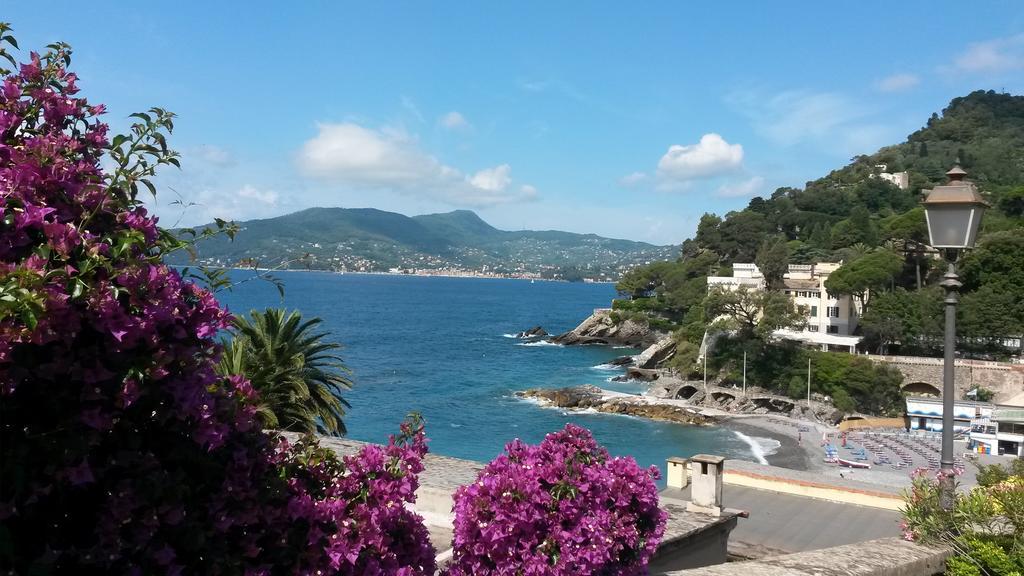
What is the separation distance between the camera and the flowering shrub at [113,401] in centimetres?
213

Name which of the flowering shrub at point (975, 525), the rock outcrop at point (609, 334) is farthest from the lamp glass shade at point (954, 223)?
the rock outcrop at point (609, 334)

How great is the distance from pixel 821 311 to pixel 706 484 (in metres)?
65.4

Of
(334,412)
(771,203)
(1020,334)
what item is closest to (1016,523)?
(334,412)

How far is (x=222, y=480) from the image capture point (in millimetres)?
2775

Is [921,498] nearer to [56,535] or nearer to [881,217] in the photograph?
[56,535]

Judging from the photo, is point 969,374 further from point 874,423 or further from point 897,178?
point 897,178

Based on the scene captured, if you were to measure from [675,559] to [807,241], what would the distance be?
106m

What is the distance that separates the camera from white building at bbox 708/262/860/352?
206ft

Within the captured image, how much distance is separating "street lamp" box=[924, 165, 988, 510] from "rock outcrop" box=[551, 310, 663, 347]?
295ft

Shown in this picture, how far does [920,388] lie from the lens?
54344 mm

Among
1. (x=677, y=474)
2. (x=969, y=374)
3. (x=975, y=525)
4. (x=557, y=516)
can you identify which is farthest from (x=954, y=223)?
(x=969, y=374)

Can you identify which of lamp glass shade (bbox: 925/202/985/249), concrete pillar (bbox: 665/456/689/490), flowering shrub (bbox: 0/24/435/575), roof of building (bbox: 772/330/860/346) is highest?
lamp glass shade (bbox: 925/202/985/249)

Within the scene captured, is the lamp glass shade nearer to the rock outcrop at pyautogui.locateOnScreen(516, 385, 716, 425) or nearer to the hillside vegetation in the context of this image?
the hillside vegetation

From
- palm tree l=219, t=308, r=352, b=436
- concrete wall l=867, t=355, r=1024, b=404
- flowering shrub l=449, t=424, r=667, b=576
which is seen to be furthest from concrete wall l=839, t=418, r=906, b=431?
flowering shrub l=449, t=424, r=667, b=576
